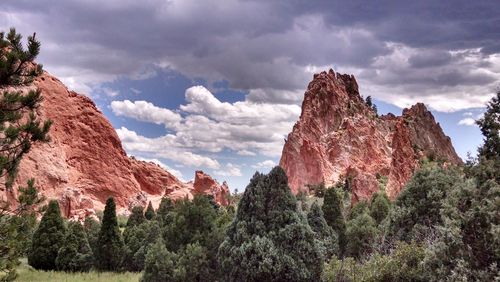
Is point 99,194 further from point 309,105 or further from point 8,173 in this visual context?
point 8,173

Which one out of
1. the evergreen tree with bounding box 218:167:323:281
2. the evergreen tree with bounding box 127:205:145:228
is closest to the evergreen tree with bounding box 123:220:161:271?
the evergreen tree with bounding box 127:205:145:228

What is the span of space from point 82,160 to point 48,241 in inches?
2913

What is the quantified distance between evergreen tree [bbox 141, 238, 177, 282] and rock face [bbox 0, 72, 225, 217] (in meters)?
70.5

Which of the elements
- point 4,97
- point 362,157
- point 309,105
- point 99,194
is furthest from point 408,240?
point 309,105

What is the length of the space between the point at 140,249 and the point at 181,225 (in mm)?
9476

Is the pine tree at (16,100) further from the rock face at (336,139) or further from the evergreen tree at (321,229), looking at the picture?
the rock face at (336,139)

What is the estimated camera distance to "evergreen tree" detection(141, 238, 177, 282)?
1802cm

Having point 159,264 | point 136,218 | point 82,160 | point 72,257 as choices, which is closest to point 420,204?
point 159,264

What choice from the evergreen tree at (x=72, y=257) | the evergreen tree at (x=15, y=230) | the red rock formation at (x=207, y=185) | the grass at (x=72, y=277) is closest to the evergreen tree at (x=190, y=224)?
the grass at (x=72, y=277)

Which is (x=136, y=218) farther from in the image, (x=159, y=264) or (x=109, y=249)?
(x=159, y=264)

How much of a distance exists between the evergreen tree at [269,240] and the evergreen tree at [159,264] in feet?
7.14

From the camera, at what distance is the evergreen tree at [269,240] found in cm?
1622

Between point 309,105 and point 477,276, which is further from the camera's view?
point 309,105

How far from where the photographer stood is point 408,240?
2083 centimetres
